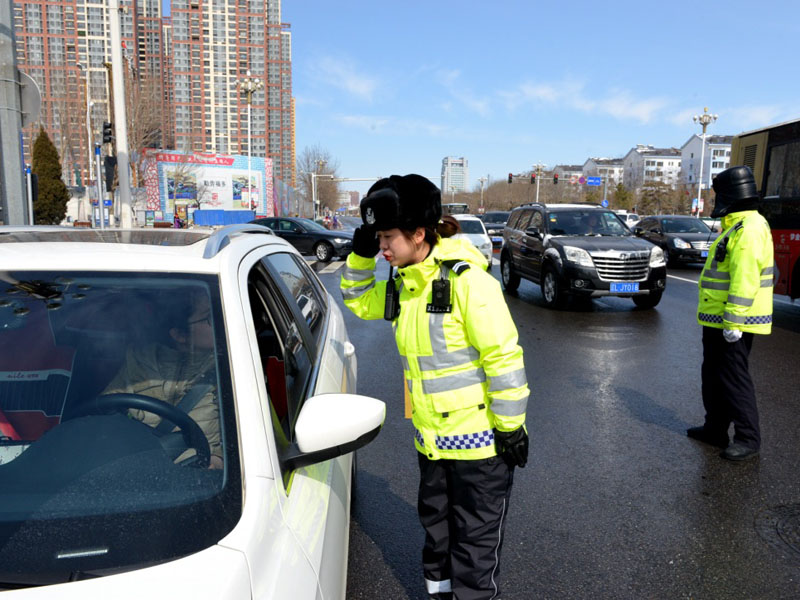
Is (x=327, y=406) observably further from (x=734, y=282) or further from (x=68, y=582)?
(x=734, y=282)

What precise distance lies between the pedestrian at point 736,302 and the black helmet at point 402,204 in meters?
2.76

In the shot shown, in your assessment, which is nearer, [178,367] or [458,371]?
[178,367]

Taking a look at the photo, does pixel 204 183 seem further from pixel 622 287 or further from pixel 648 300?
pixel 622 287

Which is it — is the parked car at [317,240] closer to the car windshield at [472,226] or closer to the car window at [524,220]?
the car windshield at [472,226]

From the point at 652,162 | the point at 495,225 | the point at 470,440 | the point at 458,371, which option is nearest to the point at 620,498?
the point at 470,440

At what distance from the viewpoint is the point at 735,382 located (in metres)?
4.09

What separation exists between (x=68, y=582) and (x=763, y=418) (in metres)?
5.36

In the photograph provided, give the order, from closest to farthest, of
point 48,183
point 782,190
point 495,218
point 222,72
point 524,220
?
point 782,190 → point 524,220 → point 495,218 → point 48,183 → point 222,72

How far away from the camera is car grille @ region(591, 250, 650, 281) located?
→ 10164mm

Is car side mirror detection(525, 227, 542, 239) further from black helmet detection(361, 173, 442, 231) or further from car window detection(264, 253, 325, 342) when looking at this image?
black helmet detection(361, 173, 442, 231)

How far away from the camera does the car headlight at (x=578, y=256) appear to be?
10.2 meters

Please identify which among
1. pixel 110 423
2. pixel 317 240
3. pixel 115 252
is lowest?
pixel 317 240

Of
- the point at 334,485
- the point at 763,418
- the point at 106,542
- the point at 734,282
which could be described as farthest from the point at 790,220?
the point at 106,542

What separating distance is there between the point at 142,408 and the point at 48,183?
1806 inches
